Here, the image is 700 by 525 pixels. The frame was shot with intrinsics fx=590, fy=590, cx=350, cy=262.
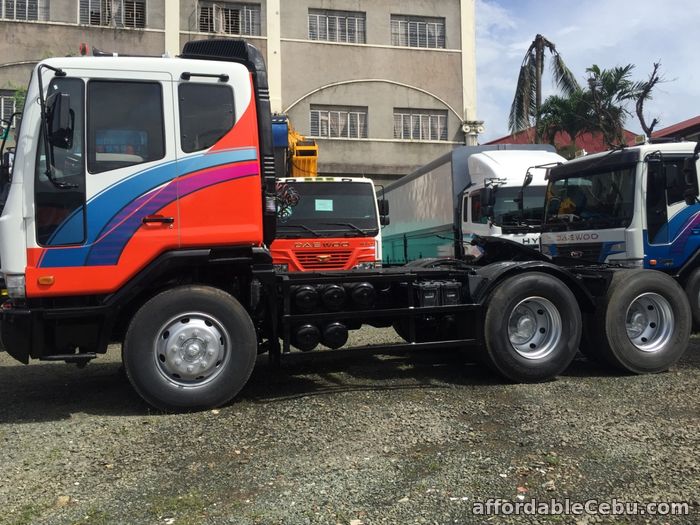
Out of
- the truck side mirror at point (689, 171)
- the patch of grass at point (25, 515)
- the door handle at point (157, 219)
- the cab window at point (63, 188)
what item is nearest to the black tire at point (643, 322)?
the truck side mirror at point (689, 171)

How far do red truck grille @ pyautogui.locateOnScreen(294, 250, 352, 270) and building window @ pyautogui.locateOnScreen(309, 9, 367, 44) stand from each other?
17.7 metres

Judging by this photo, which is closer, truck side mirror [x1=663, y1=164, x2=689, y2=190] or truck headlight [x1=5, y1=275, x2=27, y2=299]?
truck headlight [x1=5, y1=275, x2=27, y2=299]

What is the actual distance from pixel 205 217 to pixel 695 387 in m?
4.84

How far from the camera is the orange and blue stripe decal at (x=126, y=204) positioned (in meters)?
4.67

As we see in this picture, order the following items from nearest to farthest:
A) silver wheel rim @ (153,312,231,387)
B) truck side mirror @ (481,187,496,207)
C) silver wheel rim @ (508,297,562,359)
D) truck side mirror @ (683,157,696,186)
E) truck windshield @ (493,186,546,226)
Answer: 1. silver wheel rim @ (153,312,231,387)
2. silver wheel rim @ (508,297,562,359)
3. truck side mirror @ (683,157,696,186)
4. truck windshield @ (493,186,546,226)
5. truck side mirror @ (481,187,496,207)

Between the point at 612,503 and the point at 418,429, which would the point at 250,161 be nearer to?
the point at 418,429

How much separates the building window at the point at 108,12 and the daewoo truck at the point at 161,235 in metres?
19.2

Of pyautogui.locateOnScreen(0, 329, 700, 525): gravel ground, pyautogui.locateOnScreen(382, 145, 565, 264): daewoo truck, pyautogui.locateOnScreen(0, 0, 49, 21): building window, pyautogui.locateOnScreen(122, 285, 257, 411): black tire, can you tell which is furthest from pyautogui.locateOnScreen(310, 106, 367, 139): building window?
pyautogui.locateOnScreen(122, 285, 257, 411): black tire

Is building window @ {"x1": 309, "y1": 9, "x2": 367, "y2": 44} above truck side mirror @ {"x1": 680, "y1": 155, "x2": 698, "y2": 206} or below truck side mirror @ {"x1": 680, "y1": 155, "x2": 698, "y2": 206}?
above

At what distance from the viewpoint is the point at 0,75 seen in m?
21.0

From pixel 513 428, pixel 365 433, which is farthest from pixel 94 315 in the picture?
pixel 513 428

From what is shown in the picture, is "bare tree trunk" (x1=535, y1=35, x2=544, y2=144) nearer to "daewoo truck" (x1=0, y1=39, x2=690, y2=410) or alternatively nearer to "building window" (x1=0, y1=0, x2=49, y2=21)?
"building window" (x1=0, y1=0, x2=49, y2=21)

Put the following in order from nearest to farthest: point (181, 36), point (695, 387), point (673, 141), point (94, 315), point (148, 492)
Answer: point (148, 492), point (94, 315), point (695, 387), point (673, 141), point (181, 36)

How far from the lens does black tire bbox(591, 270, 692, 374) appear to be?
6012mm
